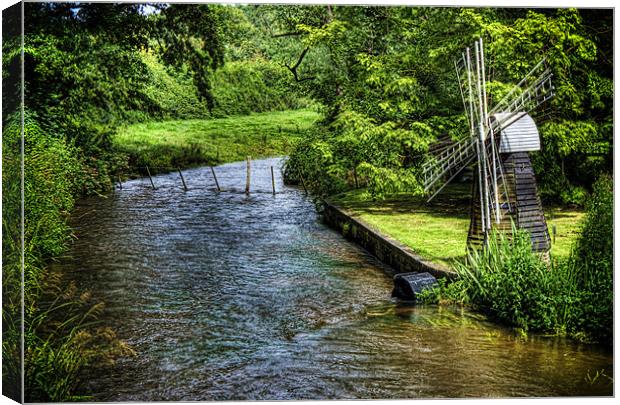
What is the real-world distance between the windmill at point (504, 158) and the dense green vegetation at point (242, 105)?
0.30 metres

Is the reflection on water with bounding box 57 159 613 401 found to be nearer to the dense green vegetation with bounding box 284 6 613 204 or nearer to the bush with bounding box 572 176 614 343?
the bush with bounding box 572 176 614 343

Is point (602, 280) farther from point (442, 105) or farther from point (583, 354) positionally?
point (442, 105)

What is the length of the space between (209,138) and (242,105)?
719 mm

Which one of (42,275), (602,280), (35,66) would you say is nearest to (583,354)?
(602,280)

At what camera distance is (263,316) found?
27.6 feet

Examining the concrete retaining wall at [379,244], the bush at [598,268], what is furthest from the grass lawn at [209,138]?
the bush at [598,268]

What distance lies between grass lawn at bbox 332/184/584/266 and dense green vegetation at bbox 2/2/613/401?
343mm

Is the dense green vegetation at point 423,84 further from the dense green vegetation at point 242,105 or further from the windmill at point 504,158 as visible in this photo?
the windmill at point 504,158

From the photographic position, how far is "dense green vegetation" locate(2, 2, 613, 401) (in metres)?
6.65

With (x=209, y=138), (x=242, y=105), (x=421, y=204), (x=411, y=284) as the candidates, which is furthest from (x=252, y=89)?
(x=421, y=204)

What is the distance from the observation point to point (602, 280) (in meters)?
7.25

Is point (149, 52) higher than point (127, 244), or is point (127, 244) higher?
point (149, 52)

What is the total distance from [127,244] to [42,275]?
2928mm

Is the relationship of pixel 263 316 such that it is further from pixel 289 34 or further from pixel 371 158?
pixel 371 158
